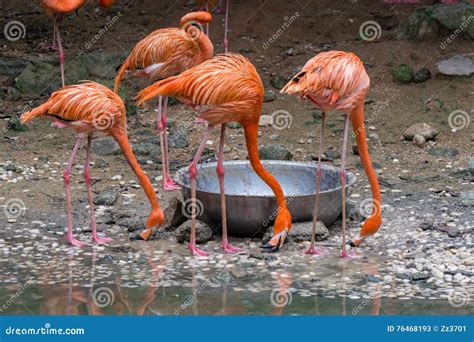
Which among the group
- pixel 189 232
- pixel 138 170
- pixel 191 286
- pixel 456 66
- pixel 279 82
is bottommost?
pixel 191 286

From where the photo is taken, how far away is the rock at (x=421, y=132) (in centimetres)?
909

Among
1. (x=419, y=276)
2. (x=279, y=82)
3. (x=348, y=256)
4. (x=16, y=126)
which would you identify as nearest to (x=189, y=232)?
(x=348, y=256)

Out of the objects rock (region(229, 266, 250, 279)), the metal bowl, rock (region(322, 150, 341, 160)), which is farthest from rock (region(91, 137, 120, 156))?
rock (region(229, 266, 250, 279))

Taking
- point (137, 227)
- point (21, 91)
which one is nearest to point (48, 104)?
point (137, 227)

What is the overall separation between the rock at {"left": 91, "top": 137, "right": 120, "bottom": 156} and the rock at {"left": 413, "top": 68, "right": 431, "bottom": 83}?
10.1 feet

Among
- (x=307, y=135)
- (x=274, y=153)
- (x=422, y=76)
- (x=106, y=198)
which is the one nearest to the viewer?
(x=106, y=198)

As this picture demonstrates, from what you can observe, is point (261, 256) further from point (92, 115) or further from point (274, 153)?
point (274, 153)

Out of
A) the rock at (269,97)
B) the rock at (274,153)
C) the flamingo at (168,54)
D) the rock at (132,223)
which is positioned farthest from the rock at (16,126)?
the rock at (132,223)

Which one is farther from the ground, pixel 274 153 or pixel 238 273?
pixel 274 153

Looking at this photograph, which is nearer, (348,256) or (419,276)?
(419,276)

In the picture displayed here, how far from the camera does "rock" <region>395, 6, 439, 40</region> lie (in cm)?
1046

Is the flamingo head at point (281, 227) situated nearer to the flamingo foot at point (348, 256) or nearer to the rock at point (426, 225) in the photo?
the flamingo foot at point (348, 256)

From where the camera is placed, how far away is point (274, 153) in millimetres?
8445

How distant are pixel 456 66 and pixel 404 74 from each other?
1.72 feet
